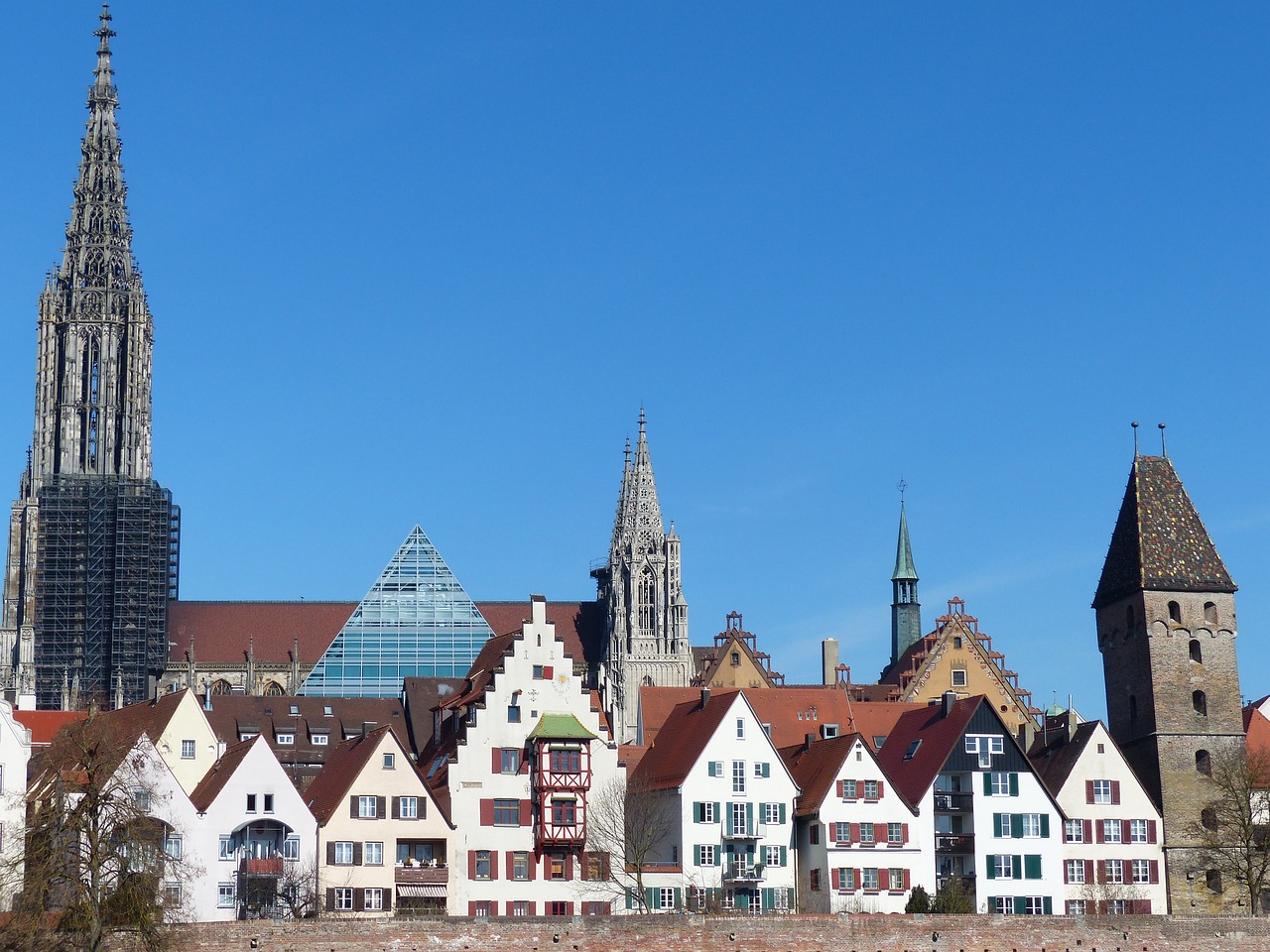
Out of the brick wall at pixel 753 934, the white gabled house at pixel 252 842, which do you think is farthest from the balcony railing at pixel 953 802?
the white gabled house at pixel 252 842

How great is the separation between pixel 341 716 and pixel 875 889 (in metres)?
35.1

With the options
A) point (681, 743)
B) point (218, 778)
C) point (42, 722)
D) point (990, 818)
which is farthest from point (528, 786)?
point (42, 722)

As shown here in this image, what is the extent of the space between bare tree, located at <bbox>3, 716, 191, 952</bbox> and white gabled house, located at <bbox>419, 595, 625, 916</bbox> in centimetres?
1520

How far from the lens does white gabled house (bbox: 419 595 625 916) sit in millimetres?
80875

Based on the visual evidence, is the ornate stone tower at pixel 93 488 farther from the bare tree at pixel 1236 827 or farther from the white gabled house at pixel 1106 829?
the bare tree at pixel 1236 827

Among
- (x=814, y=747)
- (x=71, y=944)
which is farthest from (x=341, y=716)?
(x=71, y=944)

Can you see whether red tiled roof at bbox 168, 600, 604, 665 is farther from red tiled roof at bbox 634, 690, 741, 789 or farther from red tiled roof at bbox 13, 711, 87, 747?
red tiled roof at bbox 634, 690, 741, 789

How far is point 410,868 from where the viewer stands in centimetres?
7938

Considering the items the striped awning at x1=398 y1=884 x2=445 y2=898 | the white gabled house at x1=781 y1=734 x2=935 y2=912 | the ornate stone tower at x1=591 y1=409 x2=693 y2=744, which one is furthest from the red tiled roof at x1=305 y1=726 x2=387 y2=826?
the ornate stone tower at x1=591 y1=409 x2=693 y2=744

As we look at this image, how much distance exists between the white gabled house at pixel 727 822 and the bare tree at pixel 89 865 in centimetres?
2196

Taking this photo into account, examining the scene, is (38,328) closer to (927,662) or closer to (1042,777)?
(927,662)

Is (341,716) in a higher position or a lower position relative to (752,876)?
higher

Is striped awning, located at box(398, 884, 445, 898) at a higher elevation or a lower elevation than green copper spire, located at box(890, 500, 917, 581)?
lower

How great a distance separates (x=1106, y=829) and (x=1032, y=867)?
4428mm
